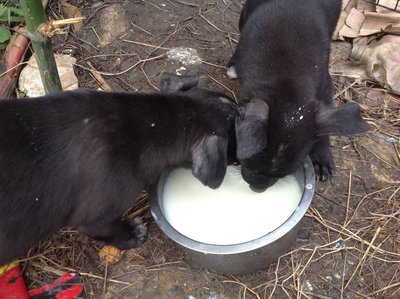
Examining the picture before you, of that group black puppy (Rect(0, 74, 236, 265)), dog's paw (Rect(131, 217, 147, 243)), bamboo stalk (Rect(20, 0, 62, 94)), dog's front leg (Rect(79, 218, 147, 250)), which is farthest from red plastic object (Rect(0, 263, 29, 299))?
bamboo stalk (Rect(20, 0, 62, 94))

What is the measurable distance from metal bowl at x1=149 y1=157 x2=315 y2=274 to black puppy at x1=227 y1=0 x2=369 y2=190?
17 centimetres

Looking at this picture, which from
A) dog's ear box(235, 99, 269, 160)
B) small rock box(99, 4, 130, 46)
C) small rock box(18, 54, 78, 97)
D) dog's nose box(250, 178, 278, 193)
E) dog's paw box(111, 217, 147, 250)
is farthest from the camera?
small rock box(99, 4, 130, 46)

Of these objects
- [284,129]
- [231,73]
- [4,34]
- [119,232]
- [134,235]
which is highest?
[284,129]

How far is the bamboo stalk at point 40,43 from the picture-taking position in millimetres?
3014

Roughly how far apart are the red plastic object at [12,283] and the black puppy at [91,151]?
1.15 ft

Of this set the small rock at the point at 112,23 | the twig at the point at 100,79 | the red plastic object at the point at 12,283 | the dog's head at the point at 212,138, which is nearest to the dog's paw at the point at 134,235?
the red plastic object at the point at 12,283

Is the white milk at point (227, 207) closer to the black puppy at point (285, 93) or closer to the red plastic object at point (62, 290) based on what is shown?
the black puppy at point (285, 93)

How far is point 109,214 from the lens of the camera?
2.79 metres

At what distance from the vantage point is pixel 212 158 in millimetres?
2682

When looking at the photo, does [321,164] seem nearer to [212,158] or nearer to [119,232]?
[212,158]

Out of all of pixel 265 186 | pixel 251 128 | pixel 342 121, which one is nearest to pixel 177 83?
pixel 251 128

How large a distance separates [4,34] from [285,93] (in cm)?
234

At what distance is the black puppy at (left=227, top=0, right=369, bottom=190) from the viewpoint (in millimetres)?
2639

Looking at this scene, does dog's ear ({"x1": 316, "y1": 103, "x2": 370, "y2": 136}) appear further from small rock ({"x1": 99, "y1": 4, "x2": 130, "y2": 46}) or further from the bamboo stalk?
small rock ({"x1": 99, "y1": 4, "x2": 130, "y2": 46})
